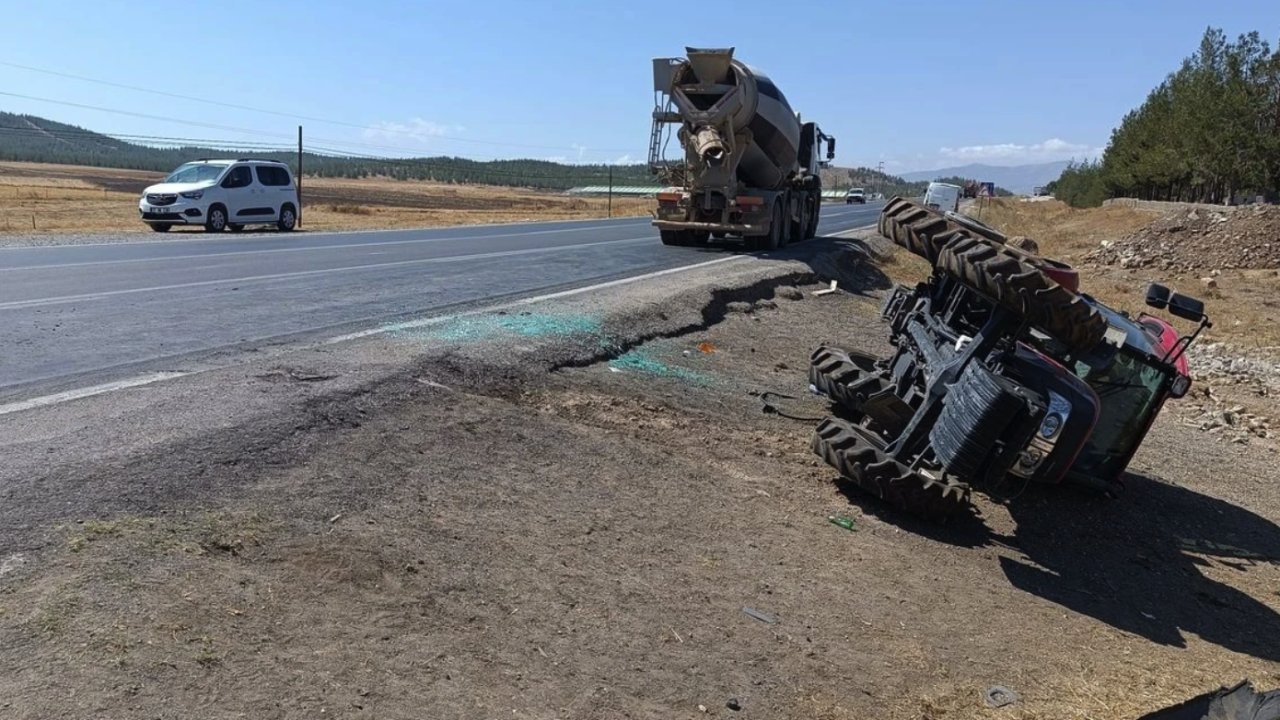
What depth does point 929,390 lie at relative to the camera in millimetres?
6508

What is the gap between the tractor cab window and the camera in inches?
289

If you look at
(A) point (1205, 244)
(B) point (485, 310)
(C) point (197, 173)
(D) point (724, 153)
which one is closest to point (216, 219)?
(C) point (197, 173)

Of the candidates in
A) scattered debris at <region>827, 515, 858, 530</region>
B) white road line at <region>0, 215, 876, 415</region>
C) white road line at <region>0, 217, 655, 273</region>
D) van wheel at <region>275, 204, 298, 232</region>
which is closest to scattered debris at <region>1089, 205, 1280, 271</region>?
white road line at <region>0, 217, 655, 273</region>

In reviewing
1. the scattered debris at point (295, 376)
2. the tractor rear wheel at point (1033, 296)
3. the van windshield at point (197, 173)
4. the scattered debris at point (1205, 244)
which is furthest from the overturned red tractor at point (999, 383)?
the scattered debris at point (1205, 244)

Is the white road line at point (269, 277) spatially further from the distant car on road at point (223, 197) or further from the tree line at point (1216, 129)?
the tree line at point (1216, 129)

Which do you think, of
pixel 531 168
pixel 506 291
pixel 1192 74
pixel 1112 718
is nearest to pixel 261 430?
pixel 1112 718

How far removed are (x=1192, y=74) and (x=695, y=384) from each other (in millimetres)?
60433

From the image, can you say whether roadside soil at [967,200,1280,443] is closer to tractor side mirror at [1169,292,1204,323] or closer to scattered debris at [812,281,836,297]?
tractor side mirror at [1169,292,1204,323]

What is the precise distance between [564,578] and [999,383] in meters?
2.67

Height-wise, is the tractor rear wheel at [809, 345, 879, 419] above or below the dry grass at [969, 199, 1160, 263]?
below

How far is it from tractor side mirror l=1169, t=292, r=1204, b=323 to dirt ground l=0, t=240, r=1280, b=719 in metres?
1.61

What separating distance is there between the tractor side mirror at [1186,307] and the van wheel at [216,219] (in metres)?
22.1

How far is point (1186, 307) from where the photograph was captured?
24.6 feet

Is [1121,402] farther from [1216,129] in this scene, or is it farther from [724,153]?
[1216,129]
